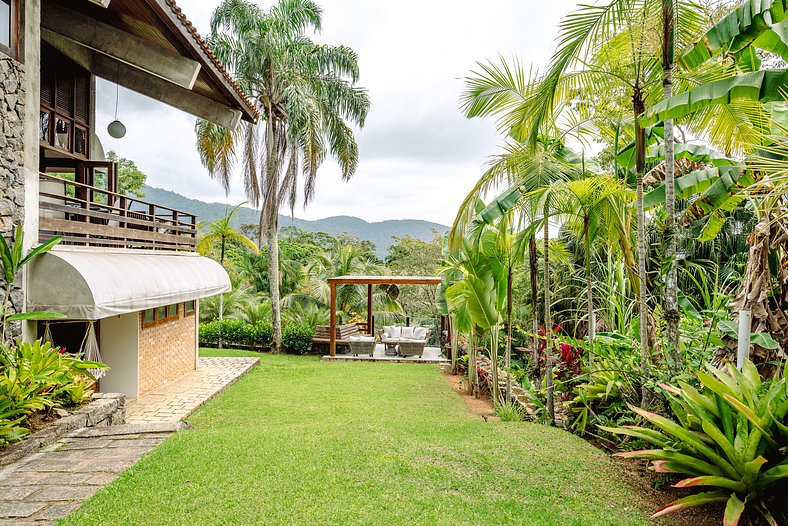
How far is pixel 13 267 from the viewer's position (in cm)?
611

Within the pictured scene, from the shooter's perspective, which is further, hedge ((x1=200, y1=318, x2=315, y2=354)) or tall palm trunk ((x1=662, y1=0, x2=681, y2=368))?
hedge ((x1=200, y1=318, x2=315, y2=354))

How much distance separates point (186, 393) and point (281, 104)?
11.5 m

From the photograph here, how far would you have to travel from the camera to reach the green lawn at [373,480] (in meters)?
3.73

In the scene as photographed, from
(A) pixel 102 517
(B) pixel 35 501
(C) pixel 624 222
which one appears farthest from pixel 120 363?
(C) pixel 624 222

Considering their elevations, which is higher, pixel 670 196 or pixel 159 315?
pixel 670 196

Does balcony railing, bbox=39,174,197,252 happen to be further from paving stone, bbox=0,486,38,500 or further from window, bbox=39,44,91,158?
paving stone, bbox=0,486,38,500

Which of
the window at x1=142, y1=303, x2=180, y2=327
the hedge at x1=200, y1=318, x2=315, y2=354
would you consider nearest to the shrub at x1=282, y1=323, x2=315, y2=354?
the hedge at x1=200, y1=318, x2=315, y2=354

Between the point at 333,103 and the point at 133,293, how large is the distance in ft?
42.3

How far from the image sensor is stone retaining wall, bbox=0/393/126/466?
501 centimetres

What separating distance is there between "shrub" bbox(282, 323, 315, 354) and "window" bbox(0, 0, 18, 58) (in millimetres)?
12821

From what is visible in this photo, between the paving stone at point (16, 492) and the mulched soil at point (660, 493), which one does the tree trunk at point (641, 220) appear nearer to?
the mulched soil at point (660, 493)

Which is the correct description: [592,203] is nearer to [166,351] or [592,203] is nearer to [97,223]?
[166,351]

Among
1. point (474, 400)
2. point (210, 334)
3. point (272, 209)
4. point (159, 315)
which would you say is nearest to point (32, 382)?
point (159, 315)

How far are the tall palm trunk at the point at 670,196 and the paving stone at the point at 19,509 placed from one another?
574 centimetres
